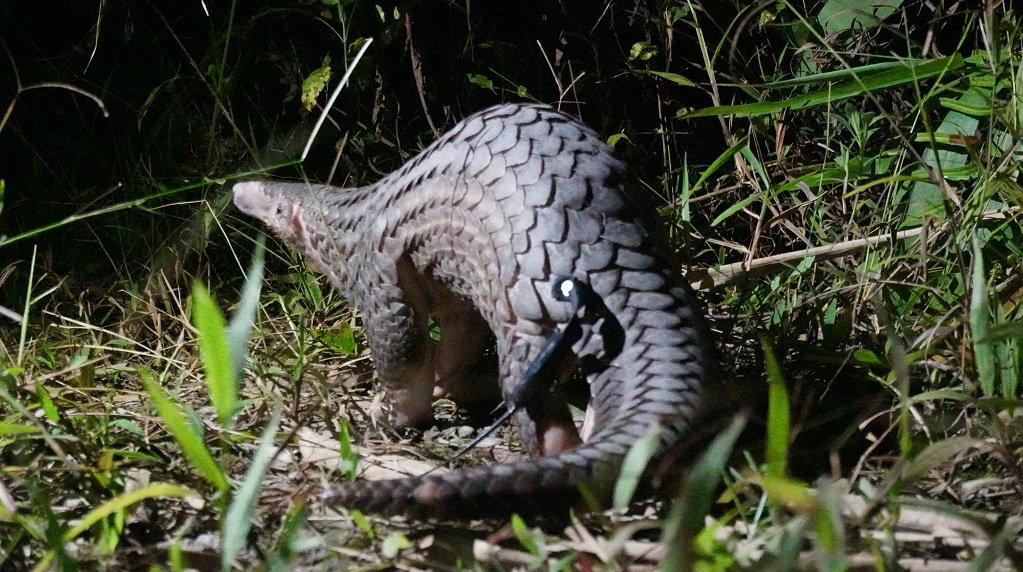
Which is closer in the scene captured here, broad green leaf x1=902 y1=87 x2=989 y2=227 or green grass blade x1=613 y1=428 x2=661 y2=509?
green grass blade x1=613 y1=428 x2=661 y2=509

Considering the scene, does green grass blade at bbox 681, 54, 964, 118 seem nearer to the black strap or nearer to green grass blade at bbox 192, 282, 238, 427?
the black strap

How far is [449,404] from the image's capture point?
2.37 metres

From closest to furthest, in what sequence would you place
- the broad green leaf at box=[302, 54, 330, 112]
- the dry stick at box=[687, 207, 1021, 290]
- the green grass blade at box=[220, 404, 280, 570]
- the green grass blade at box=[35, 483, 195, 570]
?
the green grass blade at box=[220, 404, 280, 570] < the green grass blade at box=[35, 483, 195, 570] < the dry stick at box=[687, 207, 1021, 290] < the broad green leaf at box=[302, 54, 330, 112]

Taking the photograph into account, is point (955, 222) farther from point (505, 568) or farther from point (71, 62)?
point (71, 62)

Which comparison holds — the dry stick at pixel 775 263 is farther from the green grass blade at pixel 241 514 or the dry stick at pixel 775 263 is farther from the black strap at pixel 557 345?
the green grass blade at pixel 241 514

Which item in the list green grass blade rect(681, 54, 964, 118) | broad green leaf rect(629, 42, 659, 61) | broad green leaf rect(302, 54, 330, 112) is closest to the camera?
green grass blade rect(681, 54, 964, 118)

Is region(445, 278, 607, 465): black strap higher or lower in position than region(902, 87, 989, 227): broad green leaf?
lower

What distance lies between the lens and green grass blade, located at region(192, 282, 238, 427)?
1316 mm

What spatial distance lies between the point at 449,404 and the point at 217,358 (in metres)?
1.09

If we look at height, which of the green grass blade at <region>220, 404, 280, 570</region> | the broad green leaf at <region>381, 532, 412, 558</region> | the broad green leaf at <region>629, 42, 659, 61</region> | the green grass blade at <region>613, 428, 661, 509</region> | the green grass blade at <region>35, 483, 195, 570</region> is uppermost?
the broad green leaf at <region>629, 42, 659, 61</region>

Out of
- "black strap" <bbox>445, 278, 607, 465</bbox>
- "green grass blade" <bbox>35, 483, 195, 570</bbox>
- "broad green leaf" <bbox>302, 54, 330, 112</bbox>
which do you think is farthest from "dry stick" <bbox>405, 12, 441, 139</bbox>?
"green grass blade" <bbox>35, 483, 195, 570</bbox>

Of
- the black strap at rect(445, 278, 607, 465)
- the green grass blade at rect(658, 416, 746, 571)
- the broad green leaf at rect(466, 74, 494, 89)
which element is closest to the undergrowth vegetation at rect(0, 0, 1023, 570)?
the green grass blade at rect(658, 416, 746, 571)

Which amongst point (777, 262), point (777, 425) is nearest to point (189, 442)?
point (777, 425)

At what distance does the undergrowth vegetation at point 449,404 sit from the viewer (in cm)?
132
